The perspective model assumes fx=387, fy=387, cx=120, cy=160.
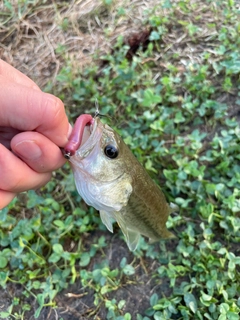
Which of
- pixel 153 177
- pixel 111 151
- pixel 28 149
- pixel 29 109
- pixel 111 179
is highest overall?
pixel 29 109

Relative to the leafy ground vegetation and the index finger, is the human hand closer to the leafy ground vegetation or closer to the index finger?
the index finger

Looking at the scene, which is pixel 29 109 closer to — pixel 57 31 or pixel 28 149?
pixel 28 149

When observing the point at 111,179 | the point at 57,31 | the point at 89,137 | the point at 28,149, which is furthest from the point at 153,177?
the point at 57,31

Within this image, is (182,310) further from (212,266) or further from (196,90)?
(196,90)

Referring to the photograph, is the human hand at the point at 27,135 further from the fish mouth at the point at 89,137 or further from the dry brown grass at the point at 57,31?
the dry brown grass at the point at 57,31

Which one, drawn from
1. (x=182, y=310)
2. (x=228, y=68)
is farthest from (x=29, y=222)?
(x=228, y=68)

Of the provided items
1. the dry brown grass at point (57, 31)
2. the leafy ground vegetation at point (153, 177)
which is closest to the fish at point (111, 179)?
the leafy ground vegetation at point (153, 177)
